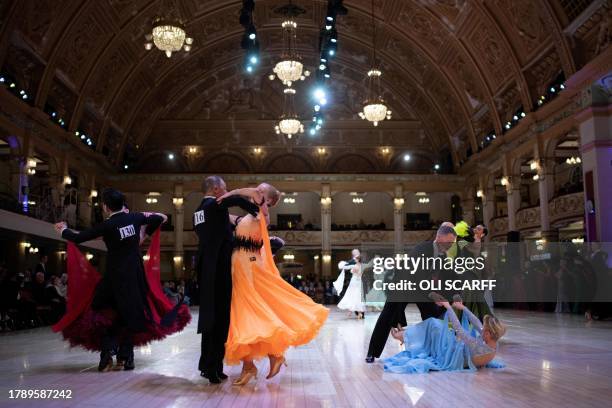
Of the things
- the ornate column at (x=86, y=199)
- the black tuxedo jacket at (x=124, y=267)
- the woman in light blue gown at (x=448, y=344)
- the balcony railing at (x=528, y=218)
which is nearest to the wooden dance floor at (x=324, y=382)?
the woman in light blue gown at (x=448, y=344)

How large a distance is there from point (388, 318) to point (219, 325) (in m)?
1.81

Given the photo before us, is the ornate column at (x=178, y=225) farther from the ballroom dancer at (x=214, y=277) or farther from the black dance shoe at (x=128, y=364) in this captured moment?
the ballroom dancer at (x=214, y=277)

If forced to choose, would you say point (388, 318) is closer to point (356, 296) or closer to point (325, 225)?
point (356, 296)

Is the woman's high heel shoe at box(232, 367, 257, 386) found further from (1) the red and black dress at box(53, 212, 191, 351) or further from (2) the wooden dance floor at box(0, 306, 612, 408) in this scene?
(1) the red and black dress at box(53, 212, 191, 351)

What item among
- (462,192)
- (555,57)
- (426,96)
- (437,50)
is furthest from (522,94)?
(462,192)

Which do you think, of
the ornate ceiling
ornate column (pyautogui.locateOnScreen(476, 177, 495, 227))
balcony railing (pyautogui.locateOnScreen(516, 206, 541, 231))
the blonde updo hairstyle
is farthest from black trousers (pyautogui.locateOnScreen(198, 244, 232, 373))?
ornate column (pyautogui.locateOnScreen(476, 177, 495, 227))

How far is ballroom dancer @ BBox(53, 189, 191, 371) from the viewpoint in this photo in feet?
17.6

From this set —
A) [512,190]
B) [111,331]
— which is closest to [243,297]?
[111,331]

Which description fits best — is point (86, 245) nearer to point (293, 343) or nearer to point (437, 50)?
point (437, 50)

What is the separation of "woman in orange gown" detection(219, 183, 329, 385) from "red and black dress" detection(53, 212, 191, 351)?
0.97 m

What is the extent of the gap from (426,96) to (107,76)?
1508 cm

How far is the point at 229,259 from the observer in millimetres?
4836

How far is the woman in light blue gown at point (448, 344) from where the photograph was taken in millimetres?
5258

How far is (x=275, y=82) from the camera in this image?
30734mm
